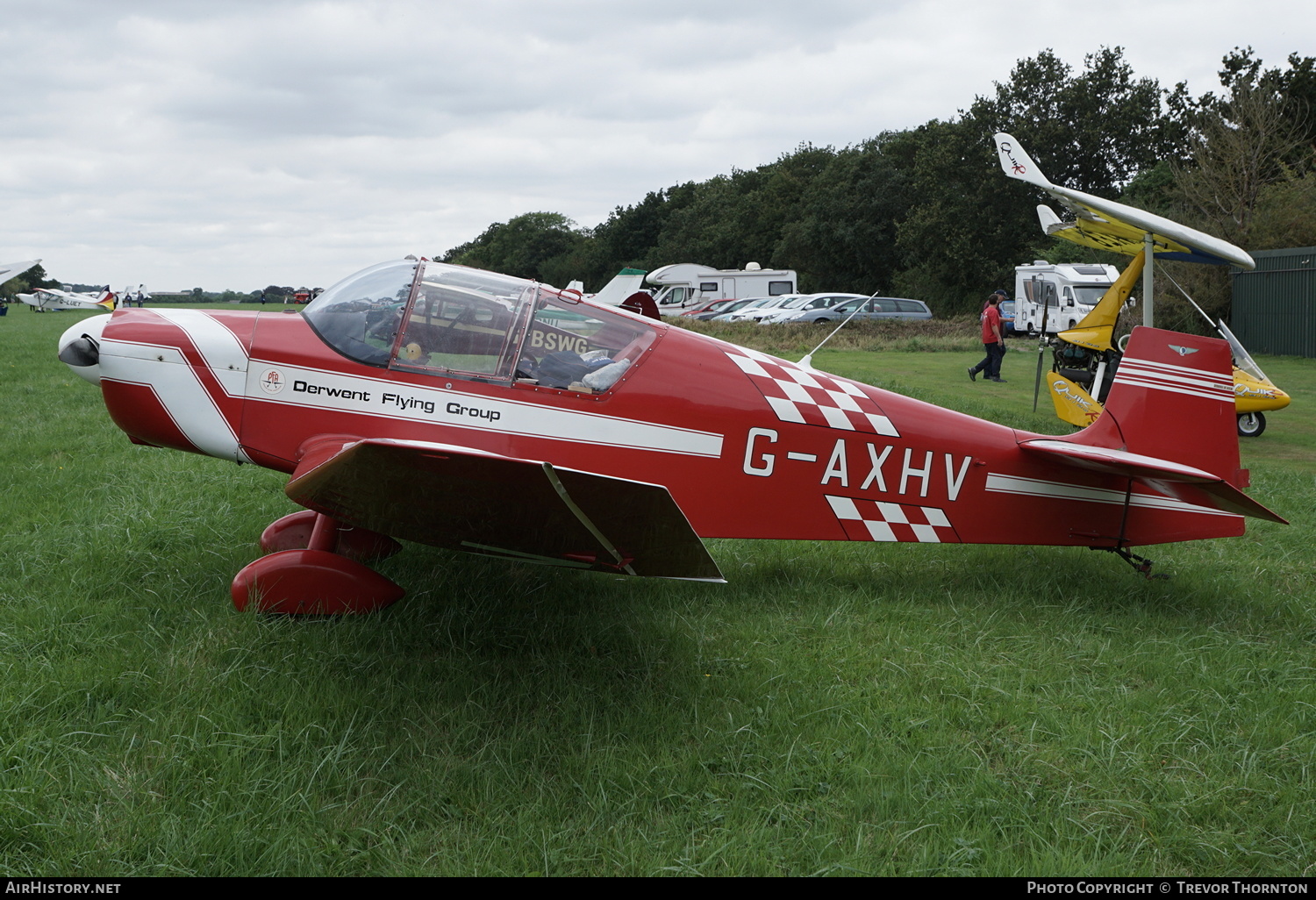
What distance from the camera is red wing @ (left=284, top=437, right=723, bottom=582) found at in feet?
9.47

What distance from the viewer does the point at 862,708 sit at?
358cm

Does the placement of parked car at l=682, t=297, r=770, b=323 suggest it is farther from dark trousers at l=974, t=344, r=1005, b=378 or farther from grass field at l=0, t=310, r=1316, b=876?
grass field at l=0, t=310, r=1316, b=876

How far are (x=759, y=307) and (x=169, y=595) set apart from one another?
3137 cm

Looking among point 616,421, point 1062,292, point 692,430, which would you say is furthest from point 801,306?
point 616,421

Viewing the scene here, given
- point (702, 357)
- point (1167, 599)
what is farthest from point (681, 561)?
point (1167, 599)

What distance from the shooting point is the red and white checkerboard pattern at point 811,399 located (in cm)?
457

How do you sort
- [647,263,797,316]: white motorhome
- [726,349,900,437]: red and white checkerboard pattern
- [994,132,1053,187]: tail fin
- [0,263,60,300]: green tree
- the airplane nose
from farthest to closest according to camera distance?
[0,263,60,300]: green tree
[647,263,797,316]: white motorhome
[994,132,1053,187]: tail fin
[726,349,900,437]: red and white checkerboard pattern
the airplane nose

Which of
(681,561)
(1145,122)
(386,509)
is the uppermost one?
(1145,122)

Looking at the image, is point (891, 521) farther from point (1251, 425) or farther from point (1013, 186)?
point (1013, 186)

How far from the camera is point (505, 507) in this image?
318 cm

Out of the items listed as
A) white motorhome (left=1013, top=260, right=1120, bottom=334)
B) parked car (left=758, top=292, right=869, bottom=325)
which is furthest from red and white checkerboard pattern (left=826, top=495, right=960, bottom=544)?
parked car (left=758, top=292, right=869, bottom=325)

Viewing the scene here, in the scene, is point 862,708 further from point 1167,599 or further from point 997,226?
point 997,226

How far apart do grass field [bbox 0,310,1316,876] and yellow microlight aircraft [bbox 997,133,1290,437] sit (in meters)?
3.31

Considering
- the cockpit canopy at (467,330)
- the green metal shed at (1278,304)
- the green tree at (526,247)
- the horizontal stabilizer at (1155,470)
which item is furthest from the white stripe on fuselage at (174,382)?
the green tree at (526,247)
